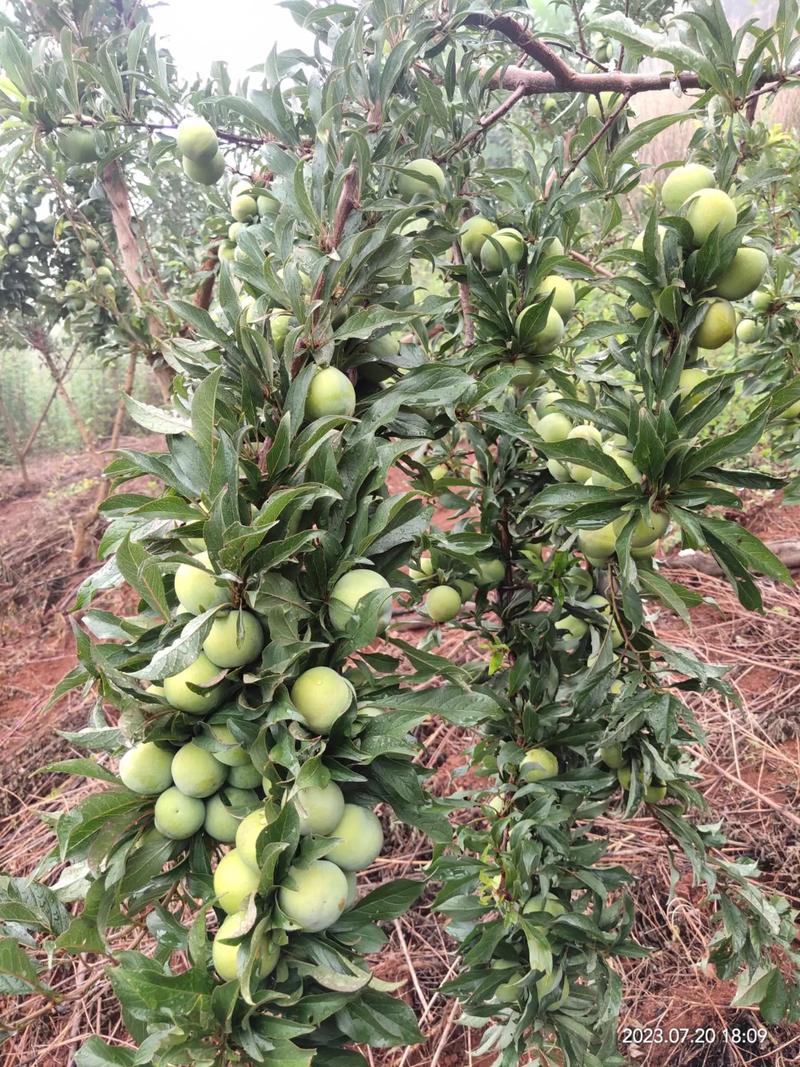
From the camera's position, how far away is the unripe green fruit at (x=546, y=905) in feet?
3.76

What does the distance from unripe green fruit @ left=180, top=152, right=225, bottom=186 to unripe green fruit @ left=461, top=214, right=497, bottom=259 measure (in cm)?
68

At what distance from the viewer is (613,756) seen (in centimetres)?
121

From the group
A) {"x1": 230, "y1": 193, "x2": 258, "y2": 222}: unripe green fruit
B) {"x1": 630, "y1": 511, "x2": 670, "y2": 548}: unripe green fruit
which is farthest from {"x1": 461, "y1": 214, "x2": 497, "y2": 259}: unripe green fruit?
{"x1": 630, "y1": 511, "x2": 670, "y2": 548}: unripe green fruit

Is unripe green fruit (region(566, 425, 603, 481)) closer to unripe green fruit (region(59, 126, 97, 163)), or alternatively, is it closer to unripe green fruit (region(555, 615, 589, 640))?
unripe green fruit (region(555, 615, 589, 640))

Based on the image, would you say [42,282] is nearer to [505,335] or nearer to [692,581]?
[505,335]

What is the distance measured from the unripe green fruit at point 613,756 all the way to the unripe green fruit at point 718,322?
72 centimetres

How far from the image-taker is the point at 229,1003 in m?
0.65

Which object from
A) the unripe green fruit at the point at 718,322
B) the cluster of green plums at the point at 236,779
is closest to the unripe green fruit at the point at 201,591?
the cluster of green plums at the point at 236,779

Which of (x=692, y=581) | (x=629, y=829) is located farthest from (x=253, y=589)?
(x=692, y=581)

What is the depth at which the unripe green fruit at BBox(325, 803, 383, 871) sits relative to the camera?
76 centimetres

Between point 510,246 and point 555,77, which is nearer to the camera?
point 510,246

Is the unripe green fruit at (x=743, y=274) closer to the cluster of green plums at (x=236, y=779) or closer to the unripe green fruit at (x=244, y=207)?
the cluster of green plums at (x=236, y=779)

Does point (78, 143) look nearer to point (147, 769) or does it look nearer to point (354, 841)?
point (147, 769)

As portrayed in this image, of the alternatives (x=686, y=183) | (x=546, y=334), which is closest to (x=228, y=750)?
(x=546, y=334)
